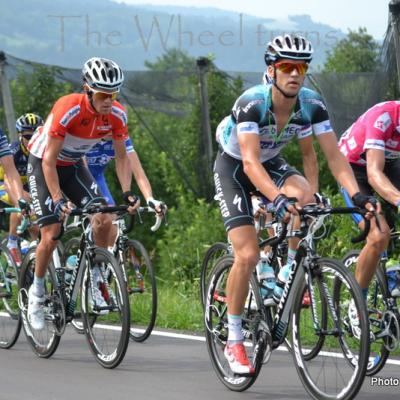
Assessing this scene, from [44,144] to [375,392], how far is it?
335 cm

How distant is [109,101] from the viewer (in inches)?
344

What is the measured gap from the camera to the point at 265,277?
806 centimetres

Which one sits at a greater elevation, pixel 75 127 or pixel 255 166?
pixel 75 127

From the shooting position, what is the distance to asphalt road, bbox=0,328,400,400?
23.9 ft

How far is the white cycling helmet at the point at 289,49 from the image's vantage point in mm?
7145

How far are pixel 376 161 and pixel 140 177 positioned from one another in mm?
2446

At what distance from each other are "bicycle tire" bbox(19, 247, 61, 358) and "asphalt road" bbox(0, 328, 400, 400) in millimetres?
90

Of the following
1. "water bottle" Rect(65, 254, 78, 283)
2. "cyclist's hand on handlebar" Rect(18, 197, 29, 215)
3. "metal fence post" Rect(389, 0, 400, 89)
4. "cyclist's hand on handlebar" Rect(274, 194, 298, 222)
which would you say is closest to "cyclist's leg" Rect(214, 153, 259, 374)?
"cyclist's hand on handlebar" Rect(274, 194, 298, 222)

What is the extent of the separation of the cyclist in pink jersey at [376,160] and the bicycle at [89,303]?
1691 mm

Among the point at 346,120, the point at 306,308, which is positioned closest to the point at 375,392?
the point at 306,308

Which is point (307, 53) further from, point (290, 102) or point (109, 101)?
point (109, 101)

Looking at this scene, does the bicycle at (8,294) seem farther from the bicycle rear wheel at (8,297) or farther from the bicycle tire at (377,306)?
the bicycle tire at (377,306)

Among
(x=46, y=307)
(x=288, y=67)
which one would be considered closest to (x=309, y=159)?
(x=288, y=67)

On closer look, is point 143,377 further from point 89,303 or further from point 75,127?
point 75,127
